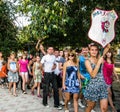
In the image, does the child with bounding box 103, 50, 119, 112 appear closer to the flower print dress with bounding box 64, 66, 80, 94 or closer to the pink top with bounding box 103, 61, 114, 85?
the pink top with bounding box 103, 61, 114, 85

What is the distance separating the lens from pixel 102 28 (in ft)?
25.0

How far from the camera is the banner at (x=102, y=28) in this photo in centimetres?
752

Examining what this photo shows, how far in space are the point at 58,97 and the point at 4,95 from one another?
379cm

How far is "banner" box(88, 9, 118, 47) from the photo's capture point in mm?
7520

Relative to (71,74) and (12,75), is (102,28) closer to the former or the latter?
(71,74)

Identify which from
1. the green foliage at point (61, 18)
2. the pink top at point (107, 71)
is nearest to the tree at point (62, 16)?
the green foliage at point (61, 18)

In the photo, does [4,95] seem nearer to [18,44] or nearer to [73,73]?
→ [73,73]

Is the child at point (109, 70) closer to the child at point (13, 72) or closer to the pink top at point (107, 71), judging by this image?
the pink top at point (107, 71)

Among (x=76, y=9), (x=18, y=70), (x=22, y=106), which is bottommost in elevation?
(x=22, y=106)

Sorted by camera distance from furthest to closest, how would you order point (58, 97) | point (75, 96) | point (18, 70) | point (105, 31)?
point (18, 70) < point (58, 97) < point (75, 96) < point (105, 31)

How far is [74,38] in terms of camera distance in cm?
1470

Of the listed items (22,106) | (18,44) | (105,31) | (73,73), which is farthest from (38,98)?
(18,44)

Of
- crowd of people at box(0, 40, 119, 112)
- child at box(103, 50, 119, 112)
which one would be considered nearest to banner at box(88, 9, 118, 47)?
crowd of people at box(0, 40, 119, 112)

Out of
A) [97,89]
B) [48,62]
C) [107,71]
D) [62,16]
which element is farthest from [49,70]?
[97,89]
